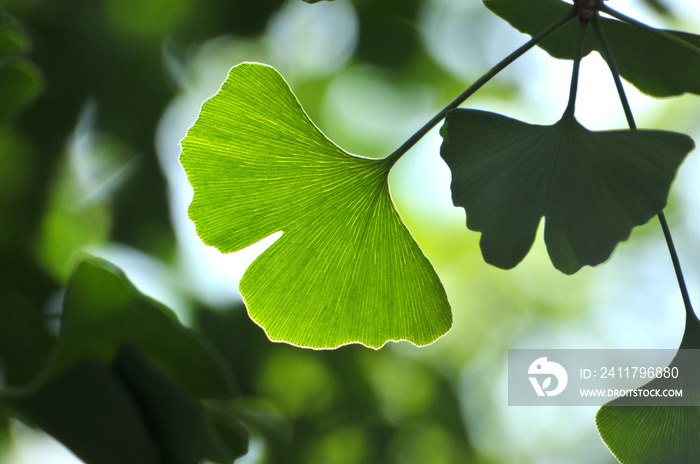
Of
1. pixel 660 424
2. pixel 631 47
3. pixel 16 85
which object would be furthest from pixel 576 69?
pixel 16 85

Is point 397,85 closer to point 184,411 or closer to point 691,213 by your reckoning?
point 691,213

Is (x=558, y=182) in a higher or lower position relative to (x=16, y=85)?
lower

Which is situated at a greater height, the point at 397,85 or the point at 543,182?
the point at 397,85

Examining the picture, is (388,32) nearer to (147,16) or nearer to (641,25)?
(147,16)

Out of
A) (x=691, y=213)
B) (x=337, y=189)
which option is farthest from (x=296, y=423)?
(x=691, y=213)

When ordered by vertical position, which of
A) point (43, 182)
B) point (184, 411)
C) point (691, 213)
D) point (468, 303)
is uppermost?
point (691, 213)

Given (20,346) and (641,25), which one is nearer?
(641,25)
